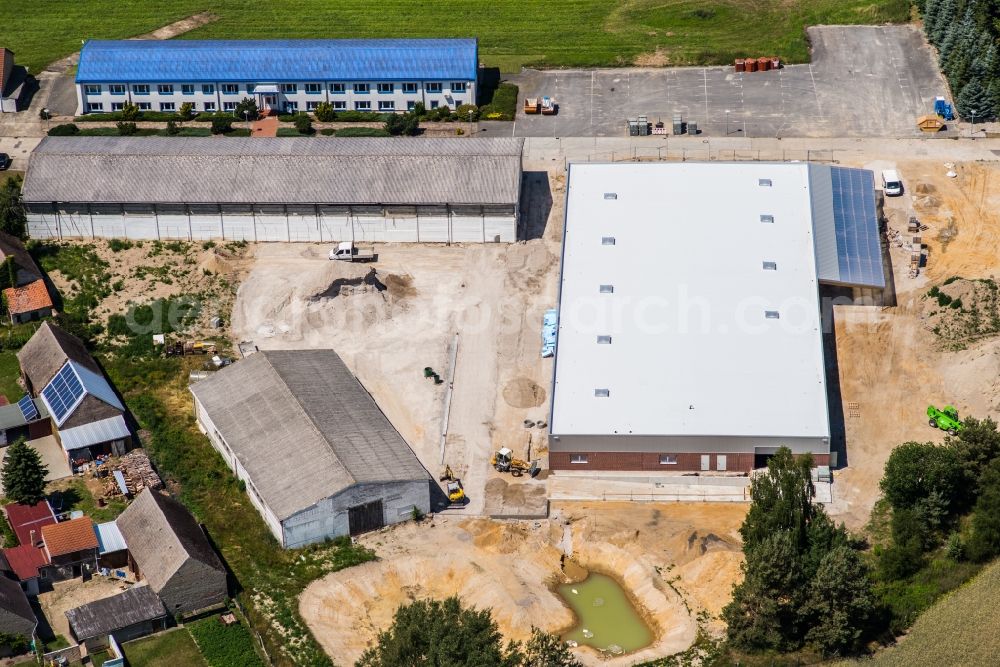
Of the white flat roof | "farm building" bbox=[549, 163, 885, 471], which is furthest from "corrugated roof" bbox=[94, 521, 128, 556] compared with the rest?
the white flat roof

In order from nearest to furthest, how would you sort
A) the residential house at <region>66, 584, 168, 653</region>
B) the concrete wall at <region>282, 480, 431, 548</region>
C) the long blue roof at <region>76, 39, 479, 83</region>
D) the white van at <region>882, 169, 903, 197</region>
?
the residential house at <region>66, 584, 168, 653</region>, the concrete wall at <region>282, 480, 431, 548</region>, the white van at <region>882, 169, 903, 197</region>, the long blue roof at <region>76, 39, 479, 83</region>

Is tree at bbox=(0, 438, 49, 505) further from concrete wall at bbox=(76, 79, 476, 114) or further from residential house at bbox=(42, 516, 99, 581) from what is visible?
concrete wall at bbox=(76, 79, 476, 114)

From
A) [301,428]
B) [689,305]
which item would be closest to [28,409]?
[301,428]

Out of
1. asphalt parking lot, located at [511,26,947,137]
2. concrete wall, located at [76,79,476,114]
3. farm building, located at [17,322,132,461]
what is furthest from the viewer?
concrete wall, located at [76,79,476,114]

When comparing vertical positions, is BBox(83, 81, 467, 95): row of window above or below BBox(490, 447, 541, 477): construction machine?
above

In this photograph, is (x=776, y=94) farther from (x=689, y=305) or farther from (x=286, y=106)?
(x=286, y=106)

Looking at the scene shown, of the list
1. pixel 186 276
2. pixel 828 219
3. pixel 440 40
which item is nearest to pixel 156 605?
pixel 186 276
